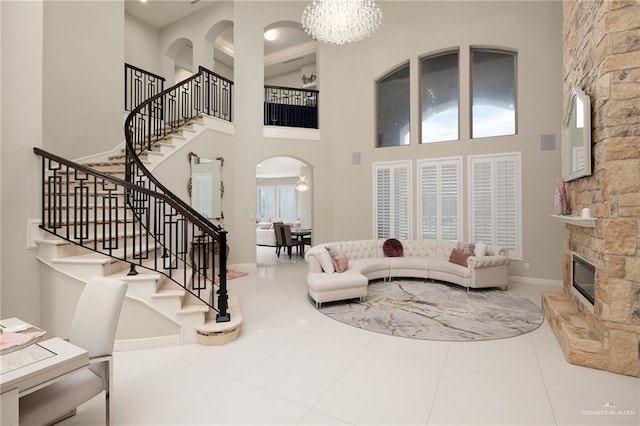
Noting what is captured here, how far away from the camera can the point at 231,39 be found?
9586mm

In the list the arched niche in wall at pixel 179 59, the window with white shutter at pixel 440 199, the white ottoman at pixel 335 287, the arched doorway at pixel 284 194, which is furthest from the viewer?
the arched doorway at pixel 284 194

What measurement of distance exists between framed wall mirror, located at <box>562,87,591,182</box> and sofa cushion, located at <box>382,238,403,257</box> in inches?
125

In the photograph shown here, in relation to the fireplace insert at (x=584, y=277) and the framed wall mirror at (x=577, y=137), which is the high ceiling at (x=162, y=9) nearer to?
the framed wall mirror at (x=577, y=137)

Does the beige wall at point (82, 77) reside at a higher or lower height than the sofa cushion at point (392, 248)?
higher

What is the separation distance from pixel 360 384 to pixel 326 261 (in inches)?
101

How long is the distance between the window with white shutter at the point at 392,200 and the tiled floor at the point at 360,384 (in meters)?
3.85

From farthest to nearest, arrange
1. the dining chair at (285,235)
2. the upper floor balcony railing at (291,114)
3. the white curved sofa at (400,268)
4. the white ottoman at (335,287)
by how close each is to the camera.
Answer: the dining chair at (285,235) < the upper floor balcony railing at (291,114) < the white curved sofa at (400,268) < the white ottoman at (335,287)

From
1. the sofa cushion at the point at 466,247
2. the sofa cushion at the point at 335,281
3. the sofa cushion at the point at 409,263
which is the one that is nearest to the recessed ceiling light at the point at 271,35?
the sofa cushion at the point at 409,263

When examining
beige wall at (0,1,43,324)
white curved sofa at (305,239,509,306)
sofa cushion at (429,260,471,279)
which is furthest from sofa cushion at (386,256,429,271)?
beige wall at (0,1,43,324)

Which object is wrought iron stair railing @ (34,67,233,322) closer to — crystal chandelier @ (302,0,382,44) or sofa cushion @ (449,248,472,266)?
crystal chandelier @ (302,0,382,44)

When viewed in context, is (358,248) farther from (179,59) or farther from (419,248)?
(179,59)

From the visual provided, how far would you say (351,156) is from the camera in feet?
25.6

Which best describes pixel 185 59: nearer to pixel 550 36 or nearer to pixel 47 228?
pixel 47 228

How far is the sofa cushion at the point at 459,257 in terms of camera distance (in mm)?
5652
